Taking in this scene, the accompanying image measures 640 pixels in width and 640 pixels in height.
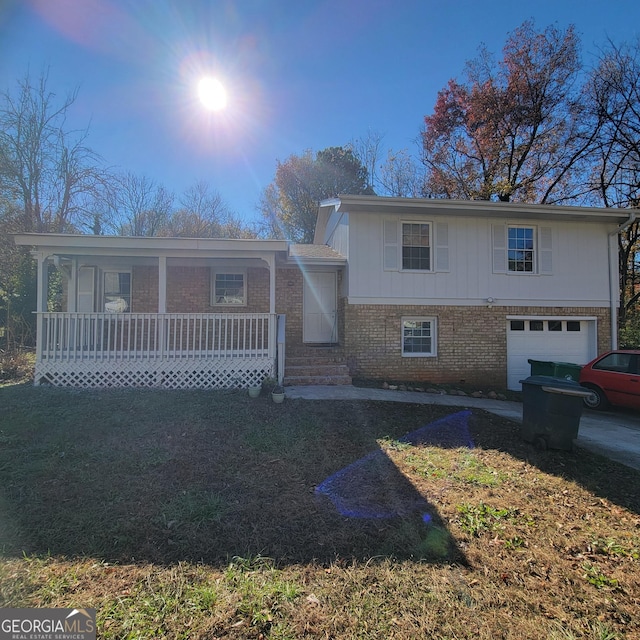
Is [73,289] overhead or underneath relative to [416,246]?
underneath

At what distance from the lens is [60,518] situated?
3.21 metres

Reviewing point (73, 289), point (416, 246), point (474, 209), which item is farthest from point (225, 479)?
point (474, 209)

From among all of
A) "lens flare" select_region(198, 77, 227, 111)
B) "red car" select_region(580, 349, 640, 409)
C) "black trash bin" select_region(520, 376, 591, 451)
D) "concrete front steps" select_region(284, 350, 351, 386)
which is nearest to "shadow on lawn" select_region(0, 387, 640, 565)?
"black trash bin" select_region(520, 376, 591, 451)

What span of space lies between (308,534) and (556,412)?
3915mm

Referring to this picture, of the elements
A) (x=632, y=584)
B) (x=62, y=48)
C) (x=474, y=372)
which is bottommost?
(x=632, y=584)

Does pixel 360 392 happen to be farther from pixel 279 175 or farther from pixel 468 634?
pixel 279 175

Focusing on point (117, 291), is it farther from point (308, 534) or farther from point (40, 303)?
point (308, 534)

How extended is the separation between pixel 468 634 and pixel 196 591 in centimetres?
165

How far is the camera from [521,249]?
10398 mm

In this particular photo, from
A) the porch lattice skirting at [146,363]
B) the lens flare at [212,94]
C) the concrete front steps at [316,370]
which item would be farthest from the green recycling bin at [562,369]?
the lens flare at [212,94]

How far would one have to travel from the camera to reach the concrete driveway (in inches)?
215

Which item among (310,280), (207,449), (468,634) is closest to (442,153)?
(310,280)

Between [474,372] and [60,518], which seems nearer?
[60,518]

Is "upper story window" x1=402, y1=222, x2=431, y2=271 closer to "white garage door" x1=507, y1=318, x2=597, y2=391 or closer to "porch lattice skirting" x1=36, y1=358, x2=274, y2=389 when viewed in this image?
"white garage door" x1=507, y1=318, x2=597, y2=391
